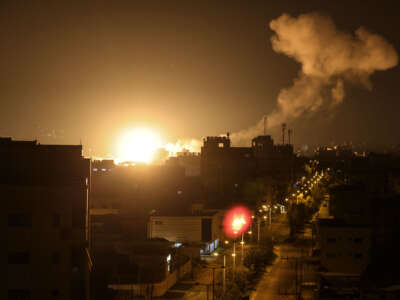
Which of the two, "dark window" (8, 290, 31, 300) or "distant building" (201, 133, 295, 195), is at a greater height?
"distant building" (201, 133, 295, 195)

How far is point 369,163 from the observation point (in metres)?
50.4

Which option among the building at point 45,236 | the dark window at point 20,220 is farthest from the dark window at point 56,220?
the dark window at point 20,220

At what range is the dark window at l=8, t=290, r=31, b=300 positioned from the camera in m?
8.51

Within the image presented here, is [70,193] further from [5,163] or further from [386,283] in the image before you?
[386,283]

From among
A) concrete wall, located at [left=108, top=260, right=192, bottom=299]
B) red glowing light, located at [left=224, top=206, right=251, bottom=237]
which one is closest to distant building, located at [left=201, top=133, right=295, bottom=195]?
red glowing light, located at [left=224, top=206, right=251, bottom=237]

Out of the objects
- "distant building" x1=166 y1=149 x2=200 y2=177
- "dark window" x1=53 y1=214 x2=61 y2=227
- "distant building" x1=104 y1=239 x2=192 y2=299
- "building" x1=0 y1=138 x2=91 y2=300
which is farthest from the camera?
"distant building" x1=166 y1=149 x2=200 y2=177

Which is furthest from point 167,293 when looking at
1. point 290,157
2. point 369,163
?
point 369,163

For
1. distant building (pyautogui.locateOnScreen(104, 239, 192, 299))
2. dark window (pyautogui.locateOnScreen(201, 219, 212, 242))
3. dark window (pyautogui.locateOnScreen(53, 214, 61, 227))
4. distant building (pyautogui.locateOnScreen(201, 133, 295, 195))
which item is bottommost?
distant building (pyautogui.locateOnScreen(104, 239, 192, 299))

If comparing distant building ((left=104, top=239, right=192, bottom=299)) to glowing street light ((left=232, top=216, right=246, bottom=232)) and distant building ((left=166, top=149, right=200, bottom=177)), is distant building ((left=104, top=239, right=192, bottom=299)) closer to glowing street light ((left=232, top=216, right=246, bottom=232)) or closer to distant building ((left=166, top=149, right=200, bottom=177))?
glowing street light ((left=232, top=216, right=246, bottom=232))

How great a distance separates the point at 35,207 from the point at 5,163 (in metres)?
1.32

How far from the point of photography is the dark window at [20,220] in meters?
8.52

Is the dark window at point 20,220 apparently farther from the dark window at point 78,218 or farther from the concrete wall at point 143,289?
the concrete wall at point 143,289

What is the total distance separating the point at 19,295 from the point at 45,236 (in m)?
1.09

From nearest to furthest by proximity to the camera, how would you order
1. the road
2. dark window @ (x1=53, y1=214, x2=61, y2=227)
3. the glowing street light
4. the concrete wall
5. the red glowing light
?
dark window @ (x1=53, y1=214, x2=61, y2=227), the concrete wall, the road, the red glowing light, the glowing street light
